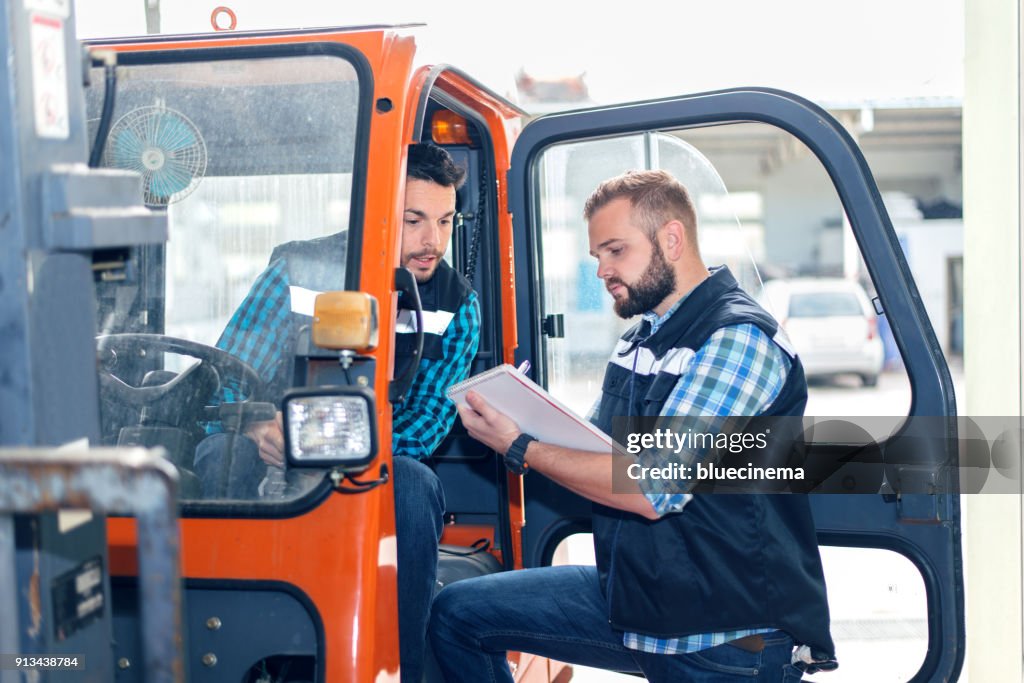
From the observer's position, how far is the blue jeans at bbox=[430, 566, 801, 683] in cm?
274

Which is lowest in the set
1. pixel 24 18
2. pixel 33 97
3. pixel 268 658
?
pixel 268 658

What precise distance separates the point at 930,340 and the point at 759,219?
832 inches

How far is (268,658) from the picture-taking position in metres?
2.12

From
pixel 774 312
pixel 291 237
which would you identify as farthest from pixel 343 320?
pixel 774 312

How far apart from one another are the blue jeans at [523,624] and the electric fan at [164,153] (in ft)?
4.33

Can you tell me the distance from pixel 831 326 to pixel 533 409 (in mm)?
13426

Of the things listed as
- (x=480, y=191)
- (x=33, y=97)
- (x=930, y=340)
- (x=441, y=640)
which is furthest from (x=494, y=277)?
(x=33, y=97)

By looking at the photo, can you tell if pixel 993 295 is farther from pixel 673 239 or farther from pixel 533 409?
pixel 533 409

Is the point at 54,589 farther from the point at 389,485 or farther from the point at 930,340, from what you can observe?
the point at 930,340

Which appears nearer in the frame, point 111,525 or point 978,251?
point 111,525

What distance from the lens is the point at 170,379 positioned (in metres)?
2.20

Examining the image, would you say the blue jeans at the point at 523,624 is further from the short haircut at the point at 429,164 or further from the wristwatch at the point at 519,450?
the short haircut at the point at 429,164
